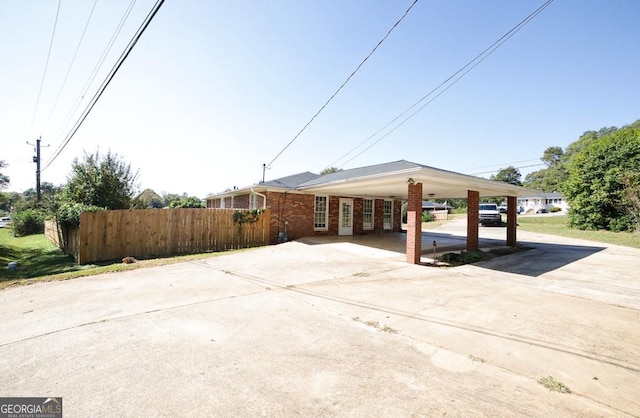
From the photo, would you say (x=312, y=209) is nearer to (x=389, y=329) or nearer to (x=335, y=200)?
(x=335, y=200)

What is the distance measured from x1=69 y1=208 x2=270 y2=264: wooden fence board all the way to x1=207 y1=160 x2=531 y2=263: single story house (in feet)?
4.83

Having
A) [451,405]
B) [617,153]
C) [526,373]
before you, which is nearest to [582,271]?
[526,373]

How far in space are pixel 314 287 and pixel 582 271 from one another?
8.10 m

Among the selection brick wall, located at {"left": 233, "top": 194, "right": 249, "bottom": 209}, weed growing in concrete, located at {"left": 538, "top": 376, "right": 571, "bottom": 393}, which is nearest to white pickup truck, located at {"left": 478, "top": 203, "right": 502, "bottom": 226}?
brick wall, located at {"left": 233, "top": 194, "right": 249, "bottom": 209}

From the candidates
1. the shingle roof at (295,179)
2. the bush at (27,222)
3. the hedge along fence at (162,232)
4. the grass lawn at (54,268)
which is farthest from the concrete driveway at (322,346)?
the bush at (27,222)

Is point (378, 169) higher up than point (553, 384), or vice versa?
point (378, 169)

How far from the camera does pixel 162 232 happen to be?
406 inches

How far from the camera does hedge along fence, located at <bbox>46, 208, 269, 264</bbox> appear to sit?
9.05 meters

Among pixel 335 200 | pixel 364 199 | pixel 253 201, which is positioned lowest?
pixel 253 201

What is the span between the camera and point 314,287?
5.97 meters

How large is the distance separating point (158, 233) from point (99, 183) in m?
5.70

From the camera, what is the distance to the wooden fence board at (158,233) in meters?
9.04

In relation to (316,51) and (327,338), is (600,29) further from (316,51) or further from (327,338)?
(327,338)

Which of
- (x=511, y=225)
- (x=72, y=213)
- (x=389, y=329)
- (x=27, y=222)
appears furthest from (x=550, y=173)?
(x=27, y=222)
